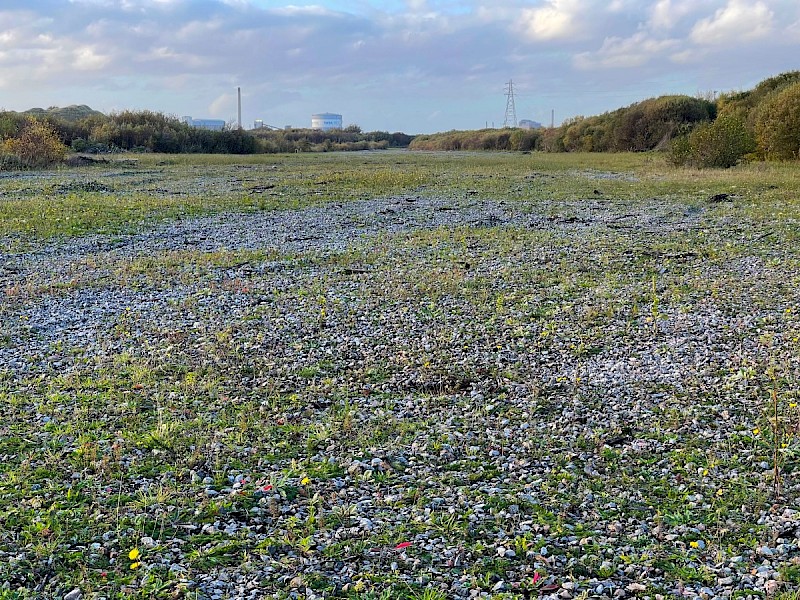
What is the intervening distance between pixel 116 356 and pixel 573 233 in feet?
36.3

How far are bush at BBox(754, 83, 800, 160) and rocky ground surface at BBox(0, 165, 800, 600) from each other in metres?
23.2

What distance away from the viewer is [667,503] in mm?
4637

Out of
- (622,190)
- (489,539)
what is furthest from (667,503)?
(622,190)

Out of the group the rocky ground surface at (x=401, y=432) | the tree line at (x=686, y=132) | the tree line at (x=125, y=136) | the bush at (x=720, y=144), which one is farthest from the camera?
the tree line at (x=125, y=136)

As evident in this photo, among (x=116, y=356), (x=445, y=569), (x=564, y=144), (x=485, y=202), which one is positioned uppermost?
(x=564, y=144)

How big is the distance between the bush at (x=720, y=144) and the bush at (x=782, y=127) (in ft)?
5.08

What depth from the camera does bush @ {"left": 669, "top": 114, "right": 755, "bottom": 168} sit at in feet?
94.6

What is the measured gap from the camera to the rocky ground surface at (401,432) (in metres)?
3.98

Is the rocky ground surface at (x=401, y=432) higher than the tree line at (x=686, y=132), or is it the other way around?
the tree line at (x=686, y=132)

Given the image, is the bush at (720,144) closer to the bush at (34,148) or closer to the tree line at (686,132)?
the tree line at (686,132)

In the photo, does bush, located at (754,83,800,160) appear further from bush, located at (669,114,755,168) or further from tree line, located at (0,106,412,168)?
tree line, located at (0,106,412,168)

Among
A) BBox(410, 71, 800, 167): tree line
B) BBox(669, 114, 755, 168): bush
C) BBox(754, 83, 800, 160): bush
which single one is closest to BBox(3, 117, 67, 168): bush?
BBox(410, 71, 800, 167): tree line

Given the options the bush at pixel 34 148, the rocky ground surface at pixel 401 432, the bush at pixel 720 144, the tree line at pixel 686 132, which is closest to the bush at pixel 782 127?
the tree line at pixel 686 132

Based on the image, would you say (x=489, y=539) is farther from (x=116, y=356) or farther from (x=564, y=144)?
(x=564, y=144)
